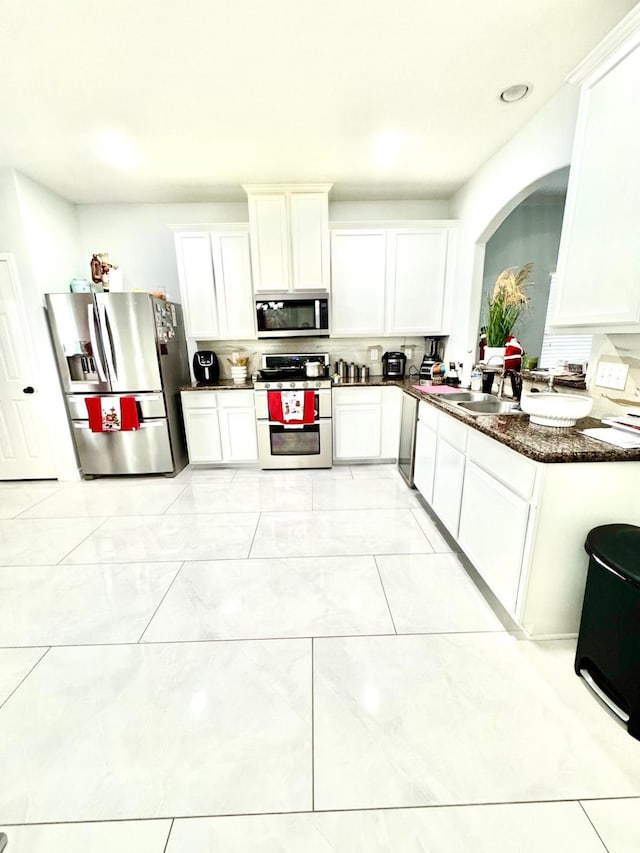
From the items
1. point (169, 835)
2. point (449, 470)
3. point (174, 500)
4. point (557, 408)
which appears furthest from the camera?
point (174, 500)

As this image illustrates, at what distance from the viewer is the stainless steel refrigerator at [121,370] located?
3150mm

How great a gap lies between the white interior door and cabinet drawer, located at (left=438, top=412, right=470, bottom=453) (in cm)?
375

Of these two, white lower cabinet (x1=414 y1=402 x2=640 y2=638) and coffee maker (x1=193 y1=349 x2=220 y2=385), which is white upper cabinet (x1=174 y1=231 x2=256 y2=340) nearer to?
coffee maker (x1=193 y1=349 x2=220 y2=385)

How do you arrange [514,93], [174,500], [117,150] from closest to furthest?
1. [514,93]
2. [117,150]
3. [174,500]

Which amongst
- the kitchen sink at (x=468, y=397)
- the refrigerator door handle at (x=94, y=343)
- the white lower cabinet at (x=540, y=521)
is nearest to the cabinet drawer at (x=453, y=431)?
the white lower cabinet at (x=540, y=521)

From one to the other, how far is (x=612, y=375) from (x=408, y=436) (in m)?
1.61

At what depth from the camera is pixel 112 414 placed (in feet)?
11.1

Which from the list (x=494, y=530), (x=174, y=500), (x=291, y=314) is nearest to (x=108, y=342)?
(x=174, y=500)

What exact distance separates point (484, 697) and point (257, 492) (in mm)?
2273

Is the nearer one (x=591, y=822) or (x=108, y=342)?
(x=591, y=822)

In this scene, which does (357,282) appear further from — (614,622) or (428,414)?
(614,622)

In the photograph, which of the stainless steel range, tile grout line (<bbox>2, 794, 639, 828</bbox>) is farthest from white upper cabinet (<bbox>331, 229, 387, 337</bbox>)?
tile grout line (<bbox>2, 794, 639, 828</bbox>)

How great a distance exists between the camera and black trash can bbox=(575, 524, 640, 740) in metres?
1.15

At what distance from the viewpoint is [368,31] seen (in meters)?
1.67
